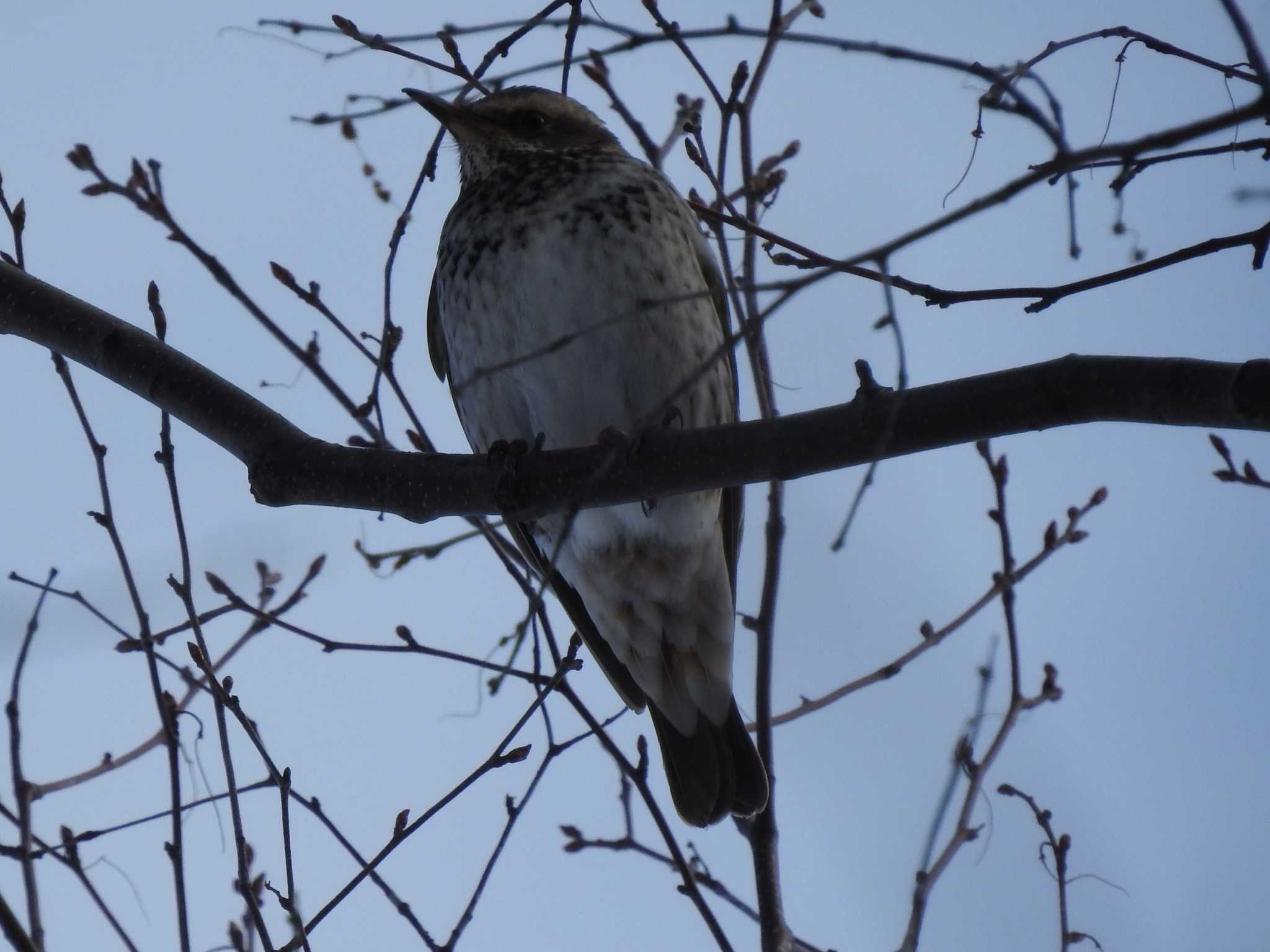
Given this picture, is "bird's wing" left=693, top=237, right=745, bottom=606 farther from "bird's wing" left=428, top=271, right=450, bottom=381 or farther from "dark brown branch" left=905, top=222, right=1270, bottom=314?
"dark brown branch" left=905, top=222, right=1270, bottom=314

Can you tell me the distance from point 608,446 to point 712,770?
58.9 inches

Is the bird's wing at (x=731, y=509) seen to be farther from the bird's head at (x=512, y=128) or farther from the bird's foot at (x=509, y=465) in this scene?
the bird's foot at (x=509, y=465)

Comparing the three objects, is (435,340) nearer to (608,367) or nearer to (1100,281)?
(608,367)

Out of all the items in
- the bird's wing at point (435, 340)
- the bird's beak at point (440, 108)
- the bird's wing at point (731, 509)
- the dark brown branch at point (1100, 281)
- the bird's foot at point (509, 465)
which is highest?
the bird's beak at point (440, 108)

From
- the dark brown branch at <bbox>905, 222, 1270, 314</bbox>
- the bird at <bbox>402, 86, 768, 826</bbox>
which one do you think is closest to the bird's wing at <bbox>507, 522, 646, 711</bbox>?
the bird at <bbox>402, 86, 768, 826</bbox>

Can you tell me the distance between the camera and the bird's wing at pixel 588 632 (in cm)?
464

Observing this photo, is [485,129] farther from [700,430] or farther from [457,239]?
[700,430]

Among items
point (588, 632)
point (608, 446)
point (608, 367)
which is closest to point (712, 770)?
point (588, 632)

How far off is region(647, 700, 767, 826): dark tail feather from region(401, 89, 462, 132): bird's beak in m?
2.18

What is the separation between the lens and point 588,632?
15.6 ft

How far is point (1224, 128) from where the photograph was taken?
1.30m

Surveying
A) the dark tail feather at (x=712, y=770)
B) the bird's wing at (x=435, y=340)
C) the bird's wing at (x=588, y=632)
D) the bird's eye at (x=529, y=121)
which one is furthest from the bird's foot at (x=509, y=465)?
the bird's eye at (x=529, y=121)

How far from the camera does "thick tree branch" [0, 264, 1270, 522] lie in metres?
2.44

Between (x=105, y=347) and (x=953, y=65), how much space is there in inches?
91.3
